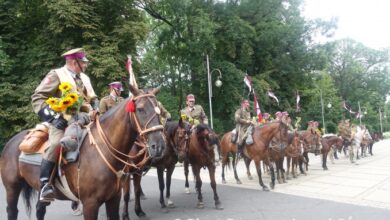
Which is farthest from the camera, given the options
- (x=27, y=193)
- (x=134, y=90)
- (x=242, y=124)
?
(x=242, y=124)

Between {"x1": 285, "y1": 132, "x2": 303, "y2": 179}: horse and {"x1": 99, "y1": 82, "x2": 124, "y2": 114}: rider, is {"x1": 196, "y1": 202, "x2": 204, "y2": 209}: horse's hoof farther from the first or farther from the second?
{"x1": 285, "y1": 132, "x2": 303, "y2": 179}: horse

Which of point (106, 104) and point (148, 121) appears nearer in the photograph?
point (148, 121)

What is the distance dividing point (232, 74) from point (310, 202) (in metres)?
20.0

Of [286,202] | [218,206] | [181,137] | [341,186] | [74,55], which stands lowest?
[341,186]

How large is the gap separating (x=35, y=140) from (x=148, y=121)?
2081mm

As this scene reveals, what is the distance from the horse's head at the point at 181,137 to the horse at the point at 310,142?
907 centimetres

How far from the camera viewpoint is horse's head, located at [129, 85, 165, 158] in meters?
4.16

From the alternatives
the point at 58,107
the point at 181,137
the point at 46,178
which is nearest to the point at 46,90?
the point at 58,107

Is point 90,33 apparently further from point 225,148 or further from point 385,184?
point 385,184

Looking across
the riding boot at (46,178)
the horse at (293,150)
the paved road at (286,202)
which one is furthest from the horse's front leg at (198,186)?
the horse at (293,150)

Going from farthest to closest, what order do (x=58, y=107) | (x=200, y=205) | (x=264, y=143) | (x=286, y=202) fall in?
(x=264, y=143), (x=286, y=202), (x=200, y=205), (x=58, y=107)

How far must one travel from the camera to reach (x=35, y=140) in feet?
17.5

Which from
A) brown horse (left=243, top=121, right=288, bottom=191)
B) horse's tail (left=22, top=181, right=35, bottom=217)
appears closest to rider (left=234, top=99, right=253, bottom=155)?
brown horse (left=243, top=121, right=288, bottom=191)

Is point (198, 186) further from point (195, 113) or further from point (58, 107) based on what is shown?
point (58, 107)
